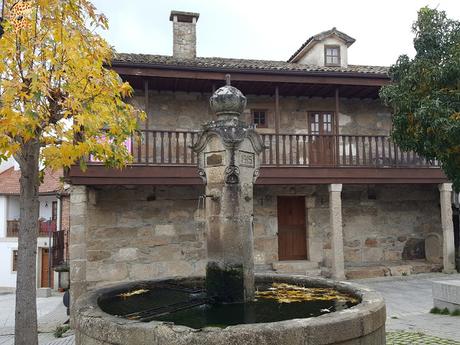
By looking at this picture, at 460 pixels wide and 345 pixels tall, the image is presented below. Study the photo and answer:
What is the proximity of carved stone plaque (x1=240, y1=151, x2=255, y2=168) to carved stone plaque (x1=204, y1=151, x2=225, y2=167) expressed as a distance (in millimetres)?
219

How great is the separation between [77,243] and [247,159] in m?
5.84

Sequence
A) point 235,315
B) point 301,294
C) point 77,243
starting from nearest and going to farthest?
point 235,315 → point 301,294 → point 77,243

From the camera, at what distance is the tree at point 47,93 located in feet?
18.9

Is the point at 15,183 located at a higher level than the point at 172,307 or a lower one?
higher

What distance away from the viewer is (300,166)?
10984 mm

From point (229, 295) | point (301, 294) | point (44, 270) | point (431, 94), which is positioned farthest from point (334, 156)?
point (44, 270)

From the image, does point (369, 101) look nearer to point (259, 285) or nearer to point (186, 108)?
point (186, 108)

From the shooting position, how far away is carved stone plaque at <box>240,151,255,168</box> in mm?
4980

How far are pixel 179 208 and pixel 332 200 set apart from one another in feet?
12.9

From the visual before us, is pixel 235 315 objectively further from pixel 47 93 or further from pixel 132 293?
pixel 47 93

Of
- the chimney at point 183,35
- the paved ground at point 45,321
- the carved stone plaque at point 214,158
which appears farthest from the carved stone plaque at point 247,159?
the chimney at point 183,35

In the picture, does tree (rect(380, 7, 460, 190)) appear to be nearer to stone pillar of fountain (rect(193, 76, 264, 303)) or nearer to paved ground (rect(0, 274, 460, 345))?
paved ground (rect(0, 274, 460, 345))

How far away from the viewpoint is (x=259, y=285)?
620 centimetres

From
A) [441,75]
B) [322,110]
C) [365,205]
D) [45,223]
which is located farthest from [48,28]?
[45,223]
